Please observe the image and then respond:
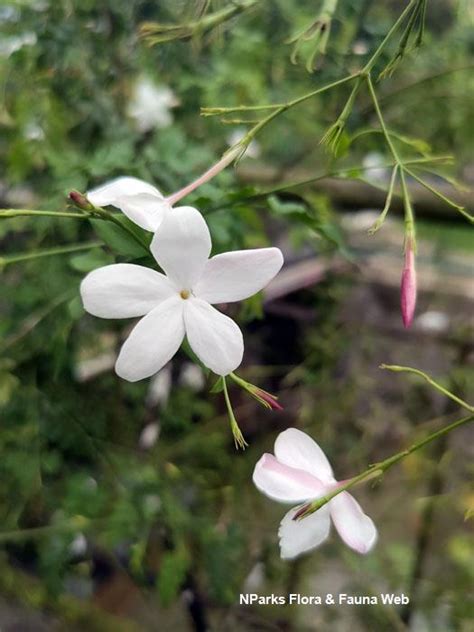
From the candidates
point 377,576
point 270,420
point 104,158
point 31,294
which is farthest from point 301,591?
point 104,158

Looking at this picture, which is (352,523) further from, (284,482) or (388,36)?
(388,36)

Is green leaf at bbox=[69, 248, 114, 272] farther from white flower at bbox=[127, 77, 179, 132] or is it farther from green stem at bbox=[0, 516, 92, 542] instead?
white flower at bbox=[127, 77, 179, 132]

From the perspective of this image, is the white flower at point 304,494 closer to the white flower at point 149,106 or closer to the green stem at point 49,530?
the green stem at point 49,530

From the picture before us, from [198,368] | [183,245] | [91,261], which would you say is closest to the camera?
[183,245]

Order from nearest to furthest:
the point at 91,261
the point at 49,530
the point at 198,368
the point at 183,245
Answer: the point at 183,245
the point at 91,261
the point at 49,530
the point at 198,368

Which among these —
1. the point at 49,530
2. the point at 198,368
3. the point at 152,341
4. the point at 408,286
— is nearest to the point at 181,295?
the point at 152,341

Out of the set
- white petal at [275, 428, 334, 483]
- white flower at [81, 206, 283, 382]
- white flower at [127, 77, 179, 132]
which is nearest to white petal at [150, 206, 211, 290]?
white flower at [81, 206, 283, 382]
